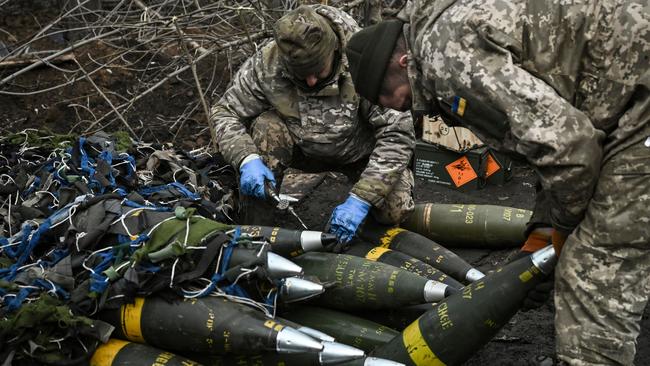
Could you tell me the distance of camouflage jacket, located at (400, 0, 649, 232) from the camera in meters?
2.61

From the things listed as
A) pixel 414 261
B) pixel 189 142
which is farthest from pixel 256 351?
pixel 189 142

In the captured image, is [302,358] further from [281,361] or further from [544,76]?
[544,76]

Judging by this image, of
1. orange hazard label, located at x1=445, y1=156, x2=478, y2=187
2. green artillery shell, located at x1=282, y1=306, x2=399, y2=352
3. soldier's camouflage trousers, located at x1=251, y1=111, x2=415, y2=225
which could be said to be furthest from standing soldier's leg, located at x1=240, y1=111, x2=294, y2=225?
orange hazard label, located at x1=445, y1=156, x2=478, y2=187

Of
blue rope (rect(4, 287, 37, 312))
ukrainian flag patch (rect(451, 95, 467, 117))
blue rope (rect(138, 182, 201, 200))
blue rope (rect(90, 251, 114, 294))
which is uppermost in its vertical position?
ukrainian flag patch (rect(451, 95, 467, 117))

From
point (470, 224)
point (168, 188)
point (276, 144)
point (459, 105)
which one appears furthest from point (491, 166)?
point (459, 105)

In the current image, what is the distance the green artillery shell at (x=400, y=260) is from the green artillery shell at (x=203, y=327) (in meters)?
1.02

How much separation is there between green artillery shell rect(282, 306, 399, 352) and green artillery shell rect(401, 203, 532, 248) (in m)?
1.22

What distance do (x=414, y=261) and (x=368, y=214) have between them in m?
0.61

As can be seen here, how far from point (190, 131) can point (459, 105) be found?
447cm

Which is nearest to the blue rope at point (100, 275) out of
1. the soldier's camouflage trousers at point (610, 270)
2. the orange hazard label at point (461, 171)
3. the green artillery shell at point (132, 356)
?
the green artillery shell at point (132, 356)

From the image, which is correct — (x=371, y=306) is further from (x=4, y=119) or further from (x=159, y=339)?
(x=4, y=119)

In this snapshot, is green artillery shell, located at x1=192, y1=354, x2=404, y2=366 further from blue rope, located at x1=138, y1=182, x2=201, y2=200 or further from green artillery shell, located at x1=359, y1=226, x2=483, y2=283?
blue rope, located at x1=138, y1=182, x2=201, y2=200

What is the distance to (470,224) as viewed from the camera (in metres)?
4.73

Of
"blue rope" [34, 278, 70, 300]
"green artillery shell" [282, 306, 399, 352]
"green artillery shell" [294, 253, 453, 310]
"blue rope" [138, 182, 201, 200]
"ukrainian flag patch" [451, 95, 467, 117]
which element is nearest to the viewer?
"ukrainian flag patch" [451, 95, 467, 117]
